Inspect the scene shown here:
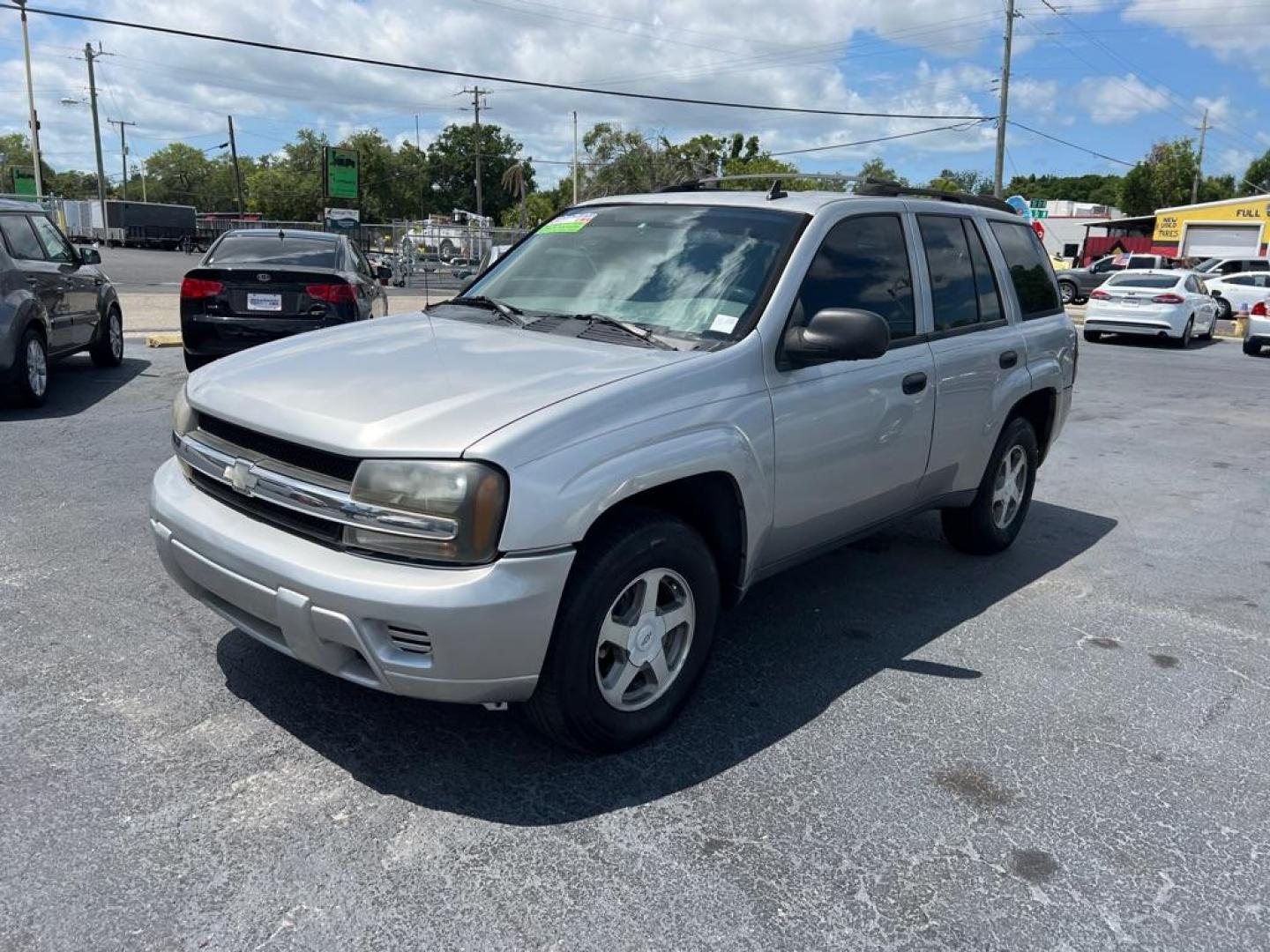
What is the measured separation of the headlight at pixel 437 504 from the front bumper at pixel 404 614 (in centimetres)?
6

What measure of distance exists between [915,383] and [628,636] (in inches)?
73.8

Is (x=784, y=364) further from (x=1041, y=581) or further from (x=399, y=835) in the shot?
(x=1041, y=581)

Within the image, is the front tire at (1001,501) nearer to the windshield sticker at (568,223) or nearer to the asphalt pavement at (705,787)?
the asphalt pavement at (705,787)

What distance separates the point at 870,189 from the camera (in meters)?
4.79

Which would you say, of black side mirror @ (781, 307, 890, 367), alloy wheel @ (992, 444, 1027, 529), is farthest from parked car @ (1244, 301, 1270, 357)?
black side mirror @ (781, 307, 890, 367)

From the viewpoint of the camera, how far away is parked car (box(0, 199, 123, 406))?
816 centimetres

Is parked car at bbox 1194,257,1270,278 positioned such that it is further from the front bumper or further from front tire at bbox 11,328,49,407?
the front bumper

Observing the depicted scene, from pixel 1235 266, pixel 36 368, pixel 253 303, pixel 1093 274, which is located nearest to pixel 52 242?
pixel 36 368

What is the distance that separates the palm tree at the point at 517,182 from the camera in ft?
238

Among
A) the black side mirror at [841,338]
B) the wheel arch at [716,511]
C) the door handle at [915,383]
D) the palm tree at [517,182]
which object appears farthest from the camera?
the palm tree at [517,182]

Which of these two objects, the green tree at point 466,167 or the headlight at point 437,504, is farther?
the green tree at point 466,167

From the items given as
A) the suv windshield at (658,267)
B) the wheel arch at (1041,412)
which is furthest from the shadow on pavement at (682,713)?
the suv windshield at (658,267)

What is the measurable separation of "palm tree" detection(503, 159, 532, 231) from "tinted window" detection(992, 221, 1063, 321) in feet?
210

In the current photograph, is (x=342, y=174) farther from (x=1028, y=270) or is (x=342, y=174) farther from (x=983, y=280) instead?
(x=983, y=280)
